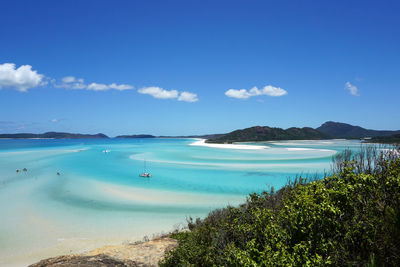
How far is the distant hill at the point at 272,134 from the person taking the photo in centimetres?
13450

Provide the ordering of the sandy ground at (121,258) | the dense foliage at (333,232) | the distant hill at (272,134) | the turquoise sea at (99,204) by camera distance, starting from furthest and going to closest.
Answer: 1. the distant hill at (272,134)
2. the turquoise sea at (99,204)
3. the sandy ground at (121,258)
4. the dense foliage at (333,232)

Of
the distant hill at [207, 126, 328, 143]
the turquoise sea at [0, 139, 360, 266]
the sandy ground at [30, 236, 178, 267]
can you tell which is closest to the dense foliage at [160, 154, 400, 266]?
the sandy ground at [30, 236, 178, 267]

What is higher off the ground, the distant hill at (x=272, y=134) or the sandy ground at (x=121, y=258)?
the distant hill at (x=272, y=134)

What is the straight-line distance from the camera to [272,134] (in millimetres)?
139625

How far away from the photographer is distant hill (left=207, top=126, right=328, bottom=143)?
134500 millimetres

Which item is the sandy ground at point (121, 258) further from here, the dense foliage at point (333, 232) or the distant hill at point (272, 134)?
the distant hill at point (272, 134)

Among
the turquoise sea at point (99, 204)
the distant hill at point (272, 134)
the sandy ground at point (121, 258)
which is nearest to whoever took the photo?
the sandy ground at point (121, 258)

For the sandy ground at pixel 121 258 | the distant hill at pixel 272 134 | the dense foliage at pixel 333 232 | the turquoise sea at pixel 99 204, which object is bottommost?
the turquoise sea at pixel 99 204

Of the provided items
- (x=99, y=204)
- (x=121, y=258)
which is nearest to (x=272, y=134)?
(x=99, y=204)

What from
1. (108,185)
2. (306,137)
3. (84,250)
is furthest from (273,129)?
(84,250)

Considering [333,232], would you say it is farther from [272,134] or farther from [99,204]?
[272,134]

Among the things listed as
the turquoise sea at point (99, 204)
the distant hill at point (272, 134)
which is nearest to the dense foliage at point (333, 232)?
the turquoise sea at point (99, 204)

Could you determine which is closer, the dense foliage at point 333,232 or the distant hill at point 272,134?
the dense foliage at point 333,232

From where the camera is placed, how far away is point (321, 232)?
15.8ft
